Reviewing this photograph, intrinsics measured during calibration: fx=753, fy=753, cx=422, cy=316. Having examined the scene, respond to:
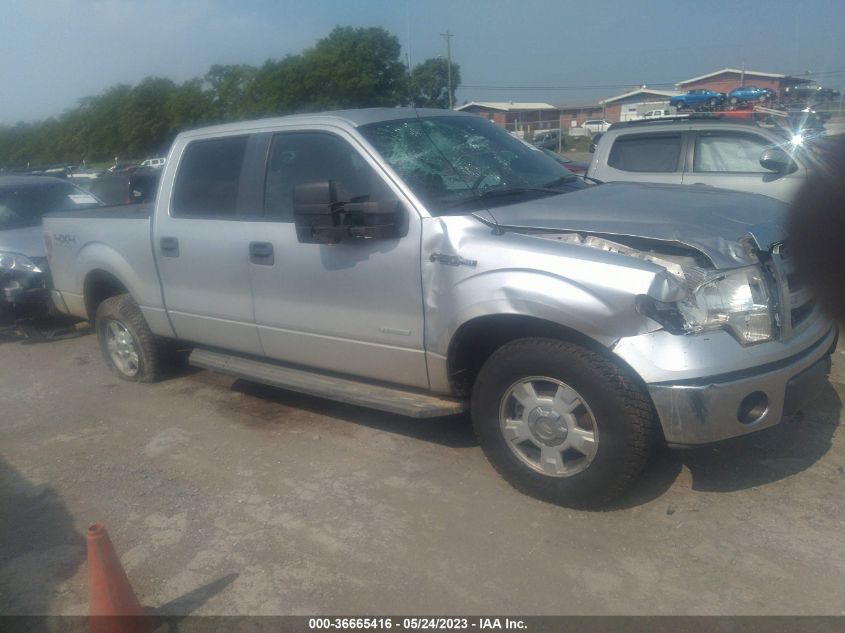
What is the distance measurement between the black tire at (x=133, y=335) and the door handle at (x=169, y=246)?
0.82m

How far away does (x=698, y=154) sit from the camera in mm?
7332

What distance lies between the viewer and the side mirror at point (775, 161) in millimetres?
6297

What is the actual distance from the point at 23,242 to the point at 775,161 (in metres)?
7.37

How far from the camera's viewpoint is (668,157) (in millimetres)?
7438

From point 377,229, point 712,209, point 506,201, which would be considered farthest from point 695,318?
point 377,229

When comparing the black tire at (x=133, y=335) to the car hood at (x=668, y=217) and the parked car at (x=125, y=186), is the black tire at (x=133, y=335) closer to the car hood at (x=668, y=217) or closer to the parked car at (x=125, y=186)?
the parked car at (x=125, y=186)

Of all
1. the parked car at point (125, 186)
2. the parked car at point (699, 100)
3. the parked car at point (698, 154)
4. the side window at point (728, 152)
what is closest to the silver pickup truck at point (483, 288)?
the parked car at point (698, 154)

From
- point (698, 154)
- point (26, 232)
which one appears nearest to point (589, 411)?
point (698, 154)

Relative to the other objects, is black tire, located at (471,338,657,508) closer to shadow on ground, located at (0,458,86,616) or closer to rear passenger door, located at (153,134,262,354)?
rear passenger door, located at (153,134,262,354)

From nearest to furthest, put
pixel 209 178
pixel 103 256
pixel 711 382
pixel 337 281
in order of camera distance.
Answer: pixel 711 382 → pixel 337 281 → pixel 209 178 → pixel 103 256

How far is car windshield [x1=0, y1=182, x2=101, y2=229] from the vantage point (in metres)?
8.54

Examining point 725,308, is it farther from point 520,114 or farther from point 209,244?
point 520,114

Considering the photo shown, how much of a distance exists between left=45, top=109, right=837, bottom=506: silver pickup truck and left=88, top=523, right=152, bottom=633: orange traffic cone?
1.68 metres

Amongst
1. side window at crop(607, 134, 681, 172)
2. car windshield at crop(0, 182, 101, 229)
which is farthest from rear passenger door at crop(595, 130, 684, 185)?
car windshield at crop(0, 182, 101, 229)
